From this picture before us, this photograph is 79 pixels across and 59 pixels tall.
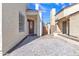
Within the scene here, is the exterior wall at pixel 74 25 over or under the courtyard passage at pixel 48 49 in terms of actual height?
over

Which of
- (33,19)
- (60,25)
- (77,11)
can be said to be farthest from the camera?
(33,19)

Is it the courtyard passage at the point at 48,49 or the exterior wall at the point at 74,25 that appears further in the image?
the exterior wall at the point at 74,25

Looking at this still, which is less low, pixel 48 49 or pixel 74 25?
pixel 74 25

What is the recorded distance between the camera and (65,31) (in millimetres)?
5797

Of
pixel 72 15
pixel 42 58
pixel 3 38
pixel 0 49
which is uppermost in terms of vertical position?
pixel 72 15

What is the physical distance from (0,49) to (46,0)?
5.62 ft

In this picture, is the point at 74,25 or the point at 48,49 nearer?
the point at 48,49

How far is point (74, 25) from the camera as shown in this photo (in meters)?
5.51

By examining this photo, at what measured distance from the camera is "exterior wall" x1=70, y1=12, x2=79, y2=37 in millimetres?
5331

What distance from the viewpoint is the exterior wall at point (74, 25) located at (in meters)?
5.33

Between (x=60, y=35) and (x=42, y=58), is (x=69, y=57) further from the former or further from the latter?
(x=60, y=35)

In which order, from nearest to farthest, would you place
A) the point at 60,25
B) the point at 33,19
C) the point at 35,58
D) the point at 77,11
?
the point at 35,58 < the point at 77,11 < the point at 60,25 < the point at 33,19

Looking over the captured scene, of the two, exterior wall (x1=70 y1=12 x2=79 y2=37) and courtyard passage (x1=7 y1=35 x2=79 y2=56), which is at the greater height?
exterior wall (x1=70 y1=12 x2=79 y2=37)

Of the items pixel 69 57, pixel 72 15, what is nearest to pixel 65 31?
pixel 72 15
